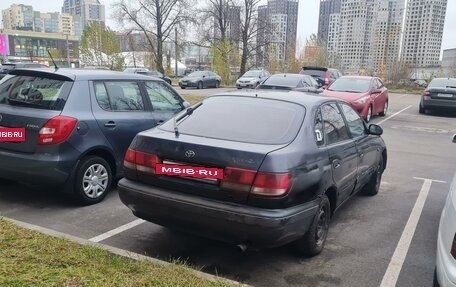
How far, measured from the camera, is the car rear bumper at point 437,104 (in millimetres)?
16256

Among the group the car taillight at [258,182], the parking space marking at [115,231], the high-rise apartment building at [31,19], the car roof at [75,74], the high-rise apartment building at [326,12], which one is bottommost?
the parking space marking at [115,231]

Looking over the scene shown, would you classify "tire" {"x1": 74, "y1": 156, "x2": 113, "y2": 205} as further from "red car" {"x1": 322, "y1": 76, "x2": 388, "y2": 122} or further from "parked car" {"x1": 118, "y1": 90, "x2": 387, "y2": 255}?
"red car" {"x1": 322, "y1": 76, "x2": 388, "y2": 122}

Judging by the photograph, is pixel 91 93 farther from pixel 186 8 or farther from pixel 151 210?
pixel 186 8

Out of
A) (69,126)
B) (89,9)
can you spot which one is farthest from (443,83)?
(89,9)

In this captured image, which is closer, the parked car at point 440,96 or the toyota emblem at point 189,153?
the toyota emblem at point 189,153

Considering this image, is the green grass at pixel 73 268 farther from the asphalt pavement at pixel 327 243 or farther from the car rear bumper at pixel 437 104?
the car rear bumper at pixel 437 104

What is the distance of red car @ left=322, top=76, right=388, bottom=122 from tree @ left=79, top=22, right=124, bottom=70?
3574cm

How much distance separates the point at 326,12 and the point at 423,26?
61.0 ft

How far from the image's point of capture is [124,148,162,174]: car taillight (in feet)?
12.4

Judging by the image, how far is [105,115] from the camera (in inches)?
209

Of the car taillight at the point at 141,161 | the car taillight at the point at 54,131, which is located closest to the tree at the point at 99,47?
the car taillight at the point at 54,131

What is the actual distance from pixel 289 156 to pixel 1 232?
270cm

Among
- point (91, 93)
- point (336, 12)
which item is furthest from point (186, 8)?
point (91, 93)

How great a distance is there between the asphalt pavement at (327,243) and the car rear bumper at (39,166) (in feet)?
1.32
